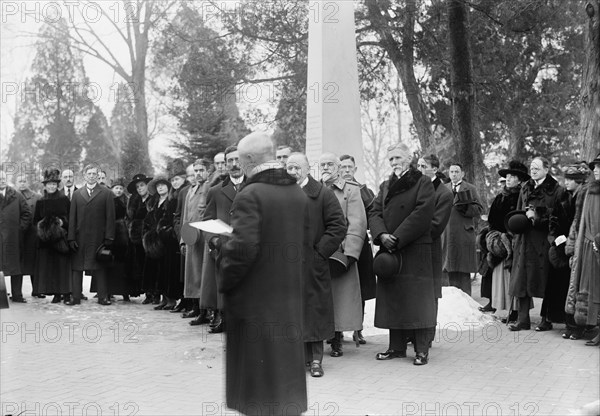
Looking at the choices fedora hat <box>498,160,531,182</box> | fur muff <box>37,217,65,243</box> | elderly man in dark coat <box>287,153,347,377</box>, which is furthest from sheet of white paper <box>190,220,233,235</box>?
fur muff <box>37,217,65,243</box>

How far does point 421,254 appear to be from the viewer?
25.7 feet

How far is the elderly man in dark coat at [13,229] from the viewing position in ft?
41.2

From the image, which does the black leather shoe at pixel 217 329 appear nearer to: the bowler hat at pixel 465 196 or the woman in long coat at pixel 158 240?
the woman in long coat at pixel 158 240

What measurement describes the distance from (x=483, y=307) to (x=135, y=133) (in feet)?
71.9

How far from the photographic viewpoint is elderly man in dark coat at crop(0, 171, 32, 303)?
12.6 metres

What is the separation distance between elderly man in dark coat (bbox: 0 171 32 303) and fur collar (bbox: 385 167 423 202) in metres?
7.05

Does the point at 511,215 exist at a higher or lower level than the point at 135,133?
lower

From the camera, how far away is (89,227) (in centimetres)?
1222

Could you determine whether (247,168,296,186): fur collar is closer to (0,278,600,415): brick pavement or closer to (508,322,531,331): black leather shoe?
(0,278,600,415): brick pavement

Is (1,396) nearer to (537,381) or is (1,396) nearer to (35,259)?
(537,381)

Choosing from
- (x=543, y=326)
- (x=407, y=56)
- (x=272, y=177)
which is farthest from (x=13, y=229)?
(x=407, y=56)

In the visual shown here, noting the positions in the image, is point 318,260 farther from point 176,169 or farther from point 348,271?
point 176,169

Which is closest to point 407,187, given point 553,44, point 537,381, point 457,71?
point 537,381

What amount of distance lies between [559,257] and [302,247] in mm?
4682
